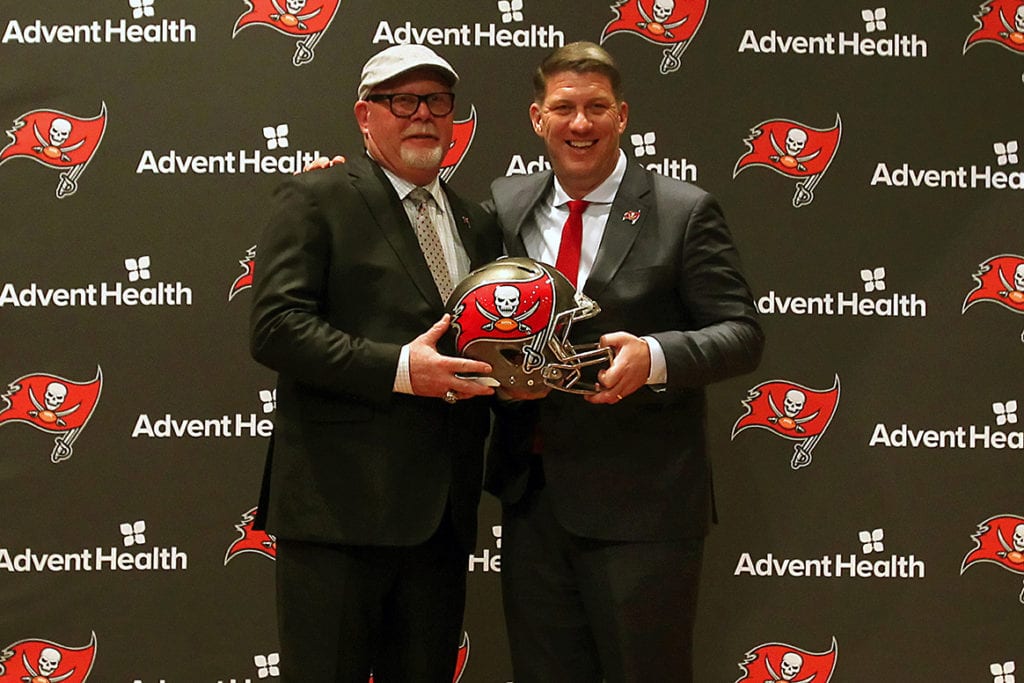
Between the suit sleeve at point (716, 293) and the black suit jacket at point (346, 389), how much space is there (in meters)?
0.63

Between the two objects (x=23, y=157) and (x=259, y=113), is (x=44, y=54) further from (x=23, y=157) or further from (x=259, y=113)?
(x=259, y=113)

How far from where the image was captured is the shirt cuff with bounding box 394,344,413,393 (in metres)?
2.22

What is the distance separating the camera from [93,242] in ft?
11.1

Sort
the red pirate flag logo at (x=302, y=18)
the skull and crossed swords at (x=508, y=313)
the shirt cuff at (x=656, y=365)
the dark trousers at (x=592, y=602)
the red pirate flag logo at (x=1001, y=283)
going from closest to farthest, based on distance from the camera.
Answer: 1. the skull and crossed swords at (x=508, y=313)
2. the shirt cuff at (x=656, y=365)
3. the dark trousers at (x=592, y=602)
4. the red pirate flag logo at (x=302, y=18)
5. the red pirate flag logo at (x=1001, y=283)

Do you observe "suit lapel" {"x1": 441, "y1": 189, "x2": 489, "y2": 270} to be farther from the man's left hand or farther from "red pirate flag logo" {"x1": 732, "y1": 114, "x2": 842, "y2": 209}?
"red pirate flag logo" {"x1": 732, "y1": 114, "x2": 842, "y2": 209}

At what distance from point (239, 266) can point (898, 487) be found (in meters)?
2.48

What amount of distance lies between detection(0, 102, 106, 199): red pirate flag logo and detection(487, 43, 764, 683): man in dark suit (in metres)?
1.73

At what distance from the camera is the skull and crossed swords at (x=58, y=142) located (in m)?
3.37

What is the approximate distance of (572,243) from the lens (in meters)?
2.49

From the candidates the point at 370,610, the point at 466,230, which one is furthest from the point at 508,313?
the point at 370,610

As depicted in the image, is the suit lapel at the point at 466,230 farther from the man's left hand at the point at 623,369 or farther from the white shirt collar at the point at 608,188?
the man's left hand at the point at 623,369

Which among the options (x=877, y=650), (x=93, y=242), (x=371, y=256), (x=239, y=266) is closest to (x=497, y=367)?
(x=371, y=256)

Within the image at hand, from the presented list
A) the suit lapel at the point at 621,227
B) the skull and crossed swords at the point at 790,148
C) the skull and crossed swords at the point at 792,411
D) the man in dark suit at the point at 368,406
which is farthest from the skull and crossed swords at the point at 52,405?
the skull and crossed swords at the point at 790,148

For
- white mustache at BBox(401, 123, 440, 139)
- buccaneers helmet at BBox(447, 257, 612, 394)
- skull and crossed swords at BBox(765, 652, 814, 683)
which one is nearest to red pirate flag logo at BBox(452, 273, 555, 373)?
buccaneers helmet at BBox(447, 257, 612, 394)
